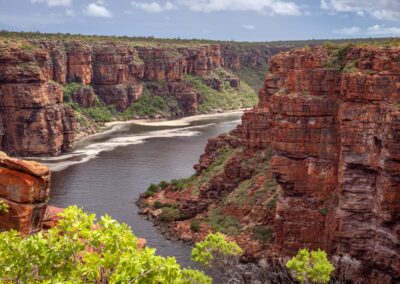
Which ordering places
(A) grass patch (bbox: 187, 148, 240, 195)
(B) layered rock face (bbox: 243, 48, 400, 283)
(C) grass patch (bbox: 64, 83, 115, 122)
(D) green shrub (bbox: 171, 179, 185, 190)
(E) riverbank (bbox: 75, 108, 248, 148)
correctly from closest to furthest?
Result: (B) layered rock face (bbox: 243, 48, 400, 283) < (A) grass patch (bbox: 187, 148, 240, 195) < (D) green shrub (bbox: 171, 179, 185, 190) < (E) riverbank (bbox: 75, 108, 248, 148) < (C) grass patch (bbox: 64, 83, 115, 122)

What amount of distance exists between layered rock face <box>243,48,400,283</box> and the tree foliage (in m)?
33.3

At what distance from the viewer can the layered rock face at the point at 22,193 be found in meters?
28.7

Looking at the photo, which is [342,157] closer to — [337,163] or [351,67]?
[337,163]

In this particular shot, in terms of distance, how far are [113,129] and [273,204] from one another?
106 m

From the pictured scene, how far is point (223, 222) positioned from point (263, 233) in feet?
27.0

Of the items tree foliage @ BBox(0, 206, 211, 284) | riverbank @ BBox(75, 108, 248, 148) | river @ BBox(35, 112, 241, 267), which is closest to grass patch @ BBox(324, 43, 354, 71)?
river @ BBox(35, 112, 241, 267)

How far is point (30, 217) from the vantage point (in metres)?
→ 28.9

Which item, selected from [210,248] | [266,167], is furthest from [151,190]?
[210,248]

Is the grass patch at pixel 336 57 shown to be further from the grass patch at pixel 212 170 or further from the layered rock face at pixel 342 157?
the grass patch at pixel 212 170

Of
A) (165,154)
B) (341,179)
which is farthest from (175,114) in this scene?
(341,179)

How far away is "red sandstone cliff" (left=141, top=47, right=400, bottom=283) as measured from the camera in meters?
48.8

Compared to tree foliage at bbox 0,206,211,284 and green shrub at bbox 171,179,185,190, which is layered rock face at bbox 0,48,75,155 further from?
tree foliage at bbox 0,206,211,284

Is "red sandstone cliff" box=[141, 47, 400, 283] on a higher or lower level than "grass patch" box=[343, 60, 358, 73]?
lower

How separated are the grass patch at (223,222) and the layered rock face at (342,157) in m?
9.77
